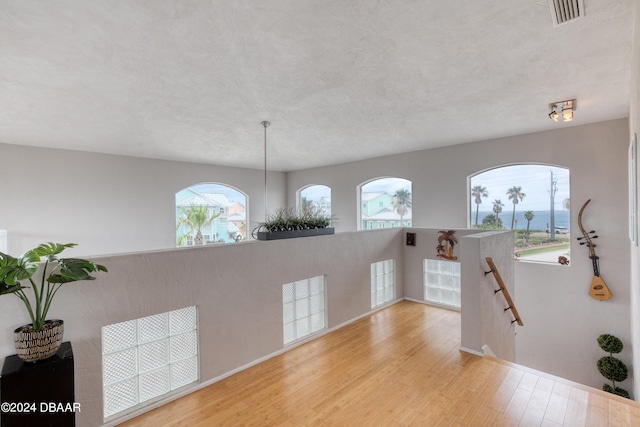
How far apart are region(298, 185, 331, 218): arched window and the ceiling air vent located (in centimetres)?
651

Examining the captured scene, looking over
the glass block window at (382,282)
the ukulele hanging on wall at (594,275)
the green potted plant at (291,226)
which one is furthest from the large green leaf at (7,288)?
the ukulele hanging on wall at (594,275)

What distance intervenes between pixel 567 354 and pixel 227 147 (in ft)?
23.6

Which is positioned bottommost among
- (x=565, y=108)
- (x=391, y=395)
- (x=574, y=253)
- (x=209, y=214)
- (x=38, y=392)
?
(x=391, y=395)

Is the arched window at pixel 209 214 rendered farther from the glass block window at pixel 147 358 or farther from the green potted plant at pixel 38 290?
the green potted plant at pixel 38 290

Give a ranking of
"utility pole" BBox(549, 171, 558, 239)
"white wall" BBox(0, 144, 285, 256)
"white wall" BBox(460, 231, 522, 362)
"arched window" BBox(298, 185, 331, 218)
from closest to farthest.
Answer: "white wall" BBox(460, 231, 522, 362)
"utility pole" BBox(549, 171, 558, 239)
"white wall" BBox(0, 144, 285, 256)
"arched window" BBox(298, 185, 331, 218)

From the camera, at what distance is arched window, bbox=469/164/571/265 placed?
4.74 metres

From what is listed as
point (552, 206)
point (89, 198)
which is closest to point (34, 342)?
point (89, 198)

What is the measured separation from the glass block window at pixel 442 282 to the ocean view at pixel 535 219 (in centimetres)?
128

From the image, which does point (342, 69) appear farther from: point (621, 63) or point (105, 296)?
point (105, 296)

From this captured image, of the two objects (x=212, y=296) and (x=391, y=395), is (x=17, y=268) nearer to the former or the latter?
(x=212, y=296)

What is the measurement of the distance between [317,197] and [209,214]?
3.23 m

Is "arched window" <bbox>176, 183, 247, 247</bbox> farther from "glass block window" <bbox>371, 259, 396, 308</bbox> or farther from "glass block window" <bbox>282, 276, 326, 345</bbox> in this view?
"glass block window" <bbox>371, 259, 396, 308</bbox>

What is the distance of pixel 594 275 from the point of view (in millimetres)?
4316

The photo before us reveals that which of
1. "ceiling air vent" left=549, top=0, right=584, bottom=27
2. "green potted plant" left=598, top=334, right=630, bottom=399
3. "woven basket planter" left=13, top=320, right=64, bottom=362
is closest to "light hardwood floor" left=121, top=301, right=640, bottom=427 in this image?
"woven basket planter" left=13, top=320, right=64, bottom=362
